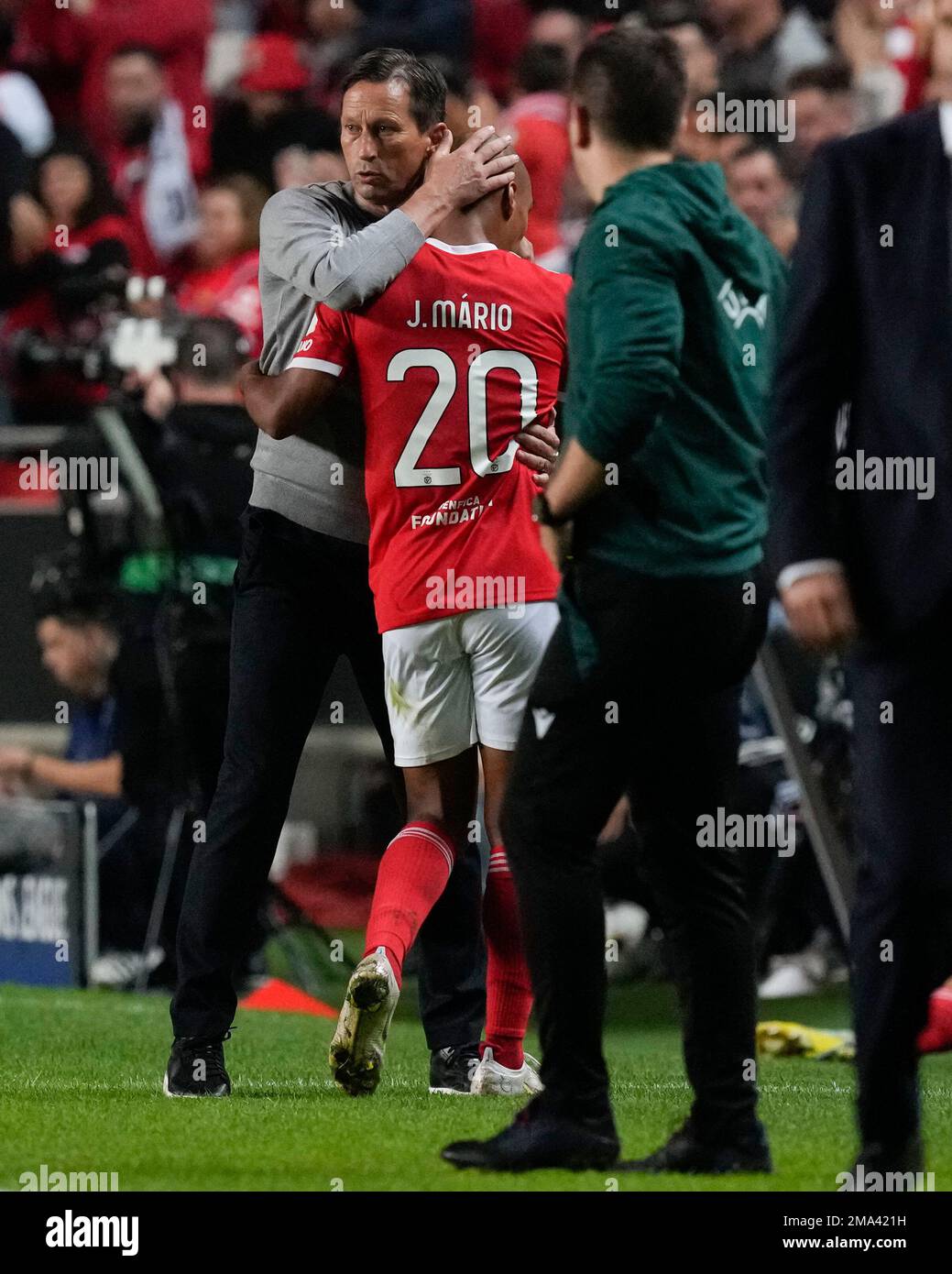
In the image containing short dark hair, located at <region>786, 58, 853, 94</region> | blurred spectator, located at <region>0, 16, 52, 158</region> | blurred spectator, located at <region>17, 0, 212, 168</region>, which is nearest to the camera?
short dark hair, located at <region>786, 58, 853, 94</region>

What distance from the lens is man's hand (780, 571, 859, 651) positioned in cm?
309

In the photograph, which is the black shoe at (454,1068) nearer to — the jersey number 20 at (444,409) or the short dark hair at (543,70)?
the jersey number 20 at (444,409)

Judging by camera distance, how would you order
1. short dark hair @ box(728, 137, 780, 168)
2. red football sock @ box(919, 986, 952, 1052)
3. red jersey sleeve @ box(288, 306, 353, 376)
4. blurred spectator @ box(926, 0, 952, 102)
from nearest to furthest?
blurred spectator @ box(926, 0, 952, 102) < red jersey sleeve @ box(288, 306, 353, 376) < red football sock @ box(919, 986, 952, 1052) < short dark hair @ box(728, 137, 780, 168)

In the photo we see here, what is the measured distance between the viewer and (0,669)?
895cm

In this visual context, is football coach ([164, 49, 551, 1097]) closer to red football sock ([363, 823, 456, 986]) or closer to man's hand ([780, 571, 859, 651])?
red football sock ([363, 823, 456, 986])

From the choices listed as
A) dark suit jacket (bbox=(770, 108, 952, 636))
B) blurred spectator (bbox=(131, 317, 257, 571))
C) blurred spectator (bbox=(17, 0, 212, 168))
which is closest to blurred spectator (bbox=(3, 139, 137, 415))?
blurred spectator (bbox=(17, 0, 212, 168))

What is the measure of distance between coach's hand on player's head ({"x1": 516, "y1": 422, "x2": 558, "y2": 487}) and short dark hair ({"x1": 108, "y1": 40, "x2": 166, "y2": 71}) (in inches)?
322

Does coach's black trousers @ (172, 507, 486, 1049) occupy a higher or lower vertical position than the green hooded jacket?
lower

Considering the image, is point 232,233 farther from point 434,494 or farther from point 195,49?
point 434,494

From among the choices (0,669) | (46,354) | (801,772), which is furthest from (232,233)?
(801,772)

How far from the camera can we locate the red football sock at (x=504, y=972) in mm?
4660

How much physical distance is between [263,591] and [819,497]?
1.80 m

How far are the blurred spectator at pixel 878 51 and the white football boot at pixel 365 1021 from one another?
264 inches

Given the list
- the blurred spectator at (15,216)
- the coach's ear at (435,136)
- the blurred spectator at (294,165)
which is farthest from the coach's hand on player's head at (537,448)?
the blurred spectator at (15,216)
